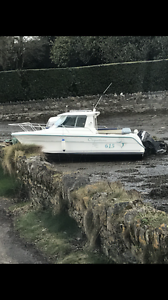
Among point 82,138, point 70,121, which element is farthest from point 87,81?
point 82,138

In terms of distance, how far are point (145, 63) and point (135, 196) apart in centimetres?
3121

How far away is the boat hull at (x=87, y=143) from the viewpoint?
61.1ft

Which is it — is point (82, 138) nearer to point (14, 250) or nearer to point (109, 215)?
point (14, 250)

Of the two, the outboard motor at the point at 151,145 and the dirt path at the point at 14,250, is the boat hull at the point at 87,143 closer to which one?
the outboard motor at the point at 151,145

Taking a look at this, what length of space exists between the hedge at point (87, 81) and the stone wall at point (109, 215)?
26829 mm

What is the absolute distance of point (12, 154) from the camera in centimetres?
1659

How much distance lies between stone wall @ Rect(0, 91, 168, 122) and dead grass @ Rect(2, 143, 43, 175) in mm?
15579

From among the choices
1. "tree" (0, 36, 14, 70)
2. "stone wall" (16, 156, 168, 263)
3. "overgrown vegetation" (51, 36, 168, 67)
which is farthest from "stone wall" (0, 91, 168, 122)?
"stone wall" (16, 156, 168, 263)

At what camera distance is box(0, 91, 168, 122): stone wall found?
3447 cm

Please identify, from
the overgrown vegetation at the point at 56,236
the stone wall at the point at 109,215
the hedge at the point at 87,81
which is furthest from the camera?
the hedge at the point at 87,81

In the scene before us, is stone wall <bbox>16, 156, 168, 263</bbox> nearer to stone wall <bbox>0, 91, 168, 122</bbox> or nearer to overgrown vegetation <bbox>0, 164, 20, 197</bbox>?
overgrown vegetation <bbox>0, 164, 20, 197</bbox>

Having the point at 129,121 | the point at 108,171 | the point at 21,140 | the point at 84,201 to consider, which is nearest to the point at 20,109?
the point at 129,121

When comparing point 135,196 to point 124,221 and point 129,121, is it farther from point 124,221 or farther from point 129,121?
point 129,121

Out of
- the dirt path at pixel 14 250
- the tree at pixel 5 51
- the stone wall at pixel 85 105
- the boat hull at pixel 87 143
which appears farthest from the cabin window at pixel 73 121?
the tree at pixel 5 51
